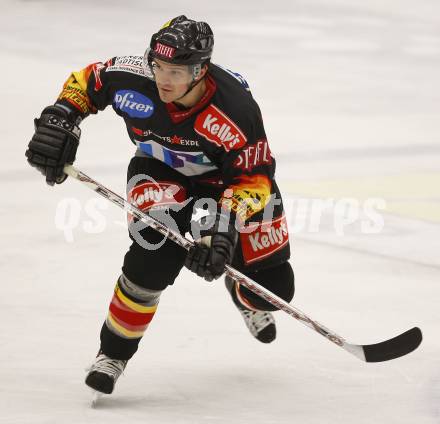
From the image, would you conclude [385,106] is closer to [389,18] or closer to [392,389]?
[389,18]

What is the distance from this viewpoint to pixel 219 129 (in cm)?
360

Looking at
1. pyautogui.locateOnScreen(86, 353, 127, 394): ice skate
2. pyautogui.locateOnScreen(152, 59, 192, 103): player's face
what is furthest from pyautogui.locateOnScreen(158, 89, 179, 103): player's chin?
pyautogui.locateOnScreen(86, 353, 127, 394): ice skate

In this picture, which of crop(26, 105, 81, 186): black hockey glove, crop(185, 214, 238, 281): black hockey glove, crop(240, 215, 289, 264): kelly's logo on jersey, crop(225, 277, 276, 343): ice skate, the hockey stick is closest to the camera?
crop(185, 214, 238, 281): black hockey glove

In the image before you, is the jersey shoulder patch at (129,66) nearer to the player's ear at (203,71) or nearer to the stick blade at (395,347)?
the player's ear at (203,71)

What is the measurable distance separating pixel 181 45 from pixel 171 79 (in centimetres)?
11

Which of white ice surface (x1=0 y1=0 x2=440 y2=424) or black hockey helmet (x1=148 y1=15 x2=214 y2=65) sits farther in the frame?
white ice surface (x1=0 y1=0 x2=440 y2=424)

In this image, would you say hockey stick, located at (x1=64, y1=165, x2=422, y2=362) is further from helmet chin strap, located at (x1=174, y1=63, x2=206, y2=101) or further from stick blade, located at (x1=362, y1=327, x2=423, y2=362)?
helmet chin strap, located at (x1=174, y1=63, x2=206, y2=101)

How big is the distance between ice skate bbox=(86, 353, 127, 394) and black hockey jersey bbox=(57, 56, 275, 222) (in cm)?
62

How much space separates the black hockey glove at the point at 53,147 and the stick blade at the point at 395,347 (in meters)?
1.16

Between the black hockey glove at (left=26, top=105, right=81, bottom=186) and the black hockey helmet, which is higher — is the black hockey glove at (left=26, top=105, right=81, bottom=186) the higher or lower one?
the lower one

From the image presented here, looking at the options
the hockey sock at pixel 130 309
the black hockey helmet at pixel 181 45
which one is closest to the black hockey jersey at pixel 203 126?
the black hockey helmet at pixel 181 45

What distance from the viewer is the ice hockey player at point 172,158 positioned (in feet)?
11.7

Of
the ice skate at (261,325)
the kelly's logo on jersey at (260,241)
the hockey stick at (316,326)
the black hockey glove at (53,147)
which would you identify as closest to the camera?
the black hockey glove at (53,147)

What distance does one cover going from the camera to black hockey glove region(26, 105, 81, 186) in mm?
3648
